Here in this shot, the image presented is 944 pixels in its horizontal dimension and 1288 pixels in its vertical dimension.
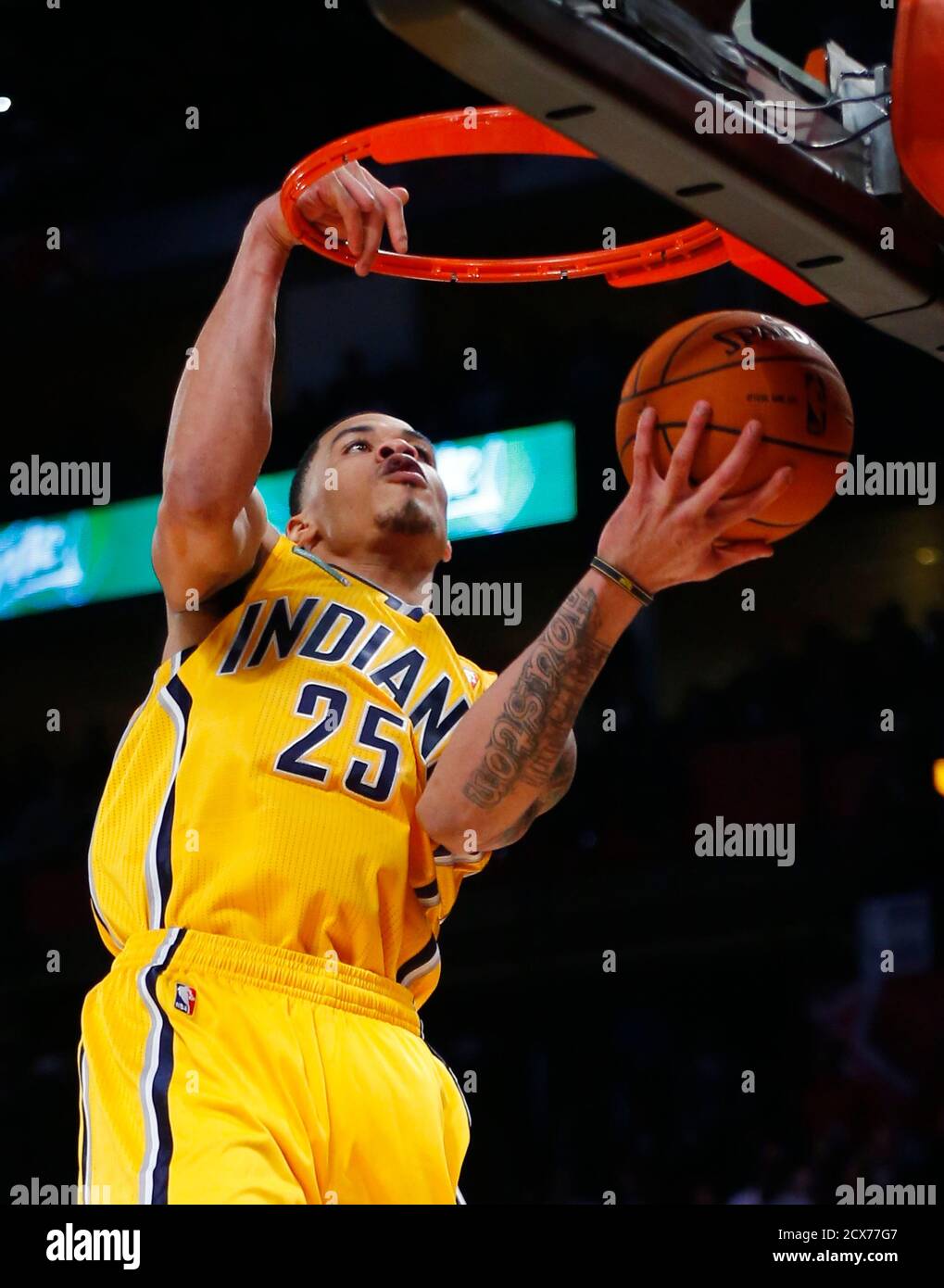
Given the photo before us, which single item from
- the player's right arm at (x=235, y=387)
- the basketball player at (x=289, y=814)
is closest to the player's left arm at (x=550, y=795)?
the basketball player at (x=289, y=814)

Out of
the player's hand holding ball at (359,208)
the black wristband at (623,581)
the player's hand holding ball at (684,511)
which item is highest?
the player's hand holding ball at (359,208)

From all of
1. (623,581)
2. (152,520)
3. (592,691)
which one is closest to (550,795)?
(623,581)

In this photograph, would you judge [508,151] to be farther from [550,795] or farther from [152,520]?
[152,520]

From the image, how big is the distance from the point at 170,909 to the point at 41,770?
21.9ft

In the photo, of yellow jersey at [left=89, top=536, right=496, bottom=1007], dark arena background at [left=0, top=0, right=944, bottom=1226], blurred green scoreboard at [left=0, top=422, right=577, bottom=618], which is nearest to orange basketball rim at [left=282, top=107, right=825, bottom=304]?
yellow jersey at [left=89, top=536, right=496, bottom=1007]

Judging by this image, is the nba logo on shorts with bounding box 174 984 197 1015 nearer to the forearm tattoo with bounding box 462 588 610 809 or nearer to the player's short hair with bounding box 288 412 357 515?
the forearm tattoo with bounding box 462 588 610 809

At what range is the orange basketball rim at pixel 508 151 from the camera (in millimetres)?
3094

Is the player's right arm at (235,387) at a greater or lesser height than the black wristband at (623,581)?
greater

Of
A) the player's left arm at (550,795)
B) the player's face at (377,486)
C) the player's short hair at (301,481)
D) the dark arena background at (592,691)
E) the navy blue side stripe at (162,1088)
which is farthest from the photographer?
the dark arena background at (592,691)

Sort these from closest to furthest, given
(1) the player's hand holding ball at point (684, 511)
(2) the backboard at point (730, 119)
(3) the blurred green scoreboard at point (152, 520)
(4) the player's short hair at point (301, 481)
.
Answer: (2) the backboard at point (730, 119) → (1) the player's hand holding ball at point (684, 511) → (4) the player's short hair at point (301, 481) → (3) the blurred green scoreboard at point (152, 520)

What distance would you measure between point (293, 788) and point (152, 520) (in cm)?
685

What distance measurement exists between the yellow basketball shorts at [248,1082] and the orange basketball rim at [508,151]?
1390 millimetres

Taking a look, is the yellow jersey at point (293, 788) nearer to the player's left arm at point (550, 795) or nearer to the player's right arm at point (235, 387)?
the player's left arm at point (550, 795)

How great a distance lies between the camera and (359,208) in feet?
10.8
